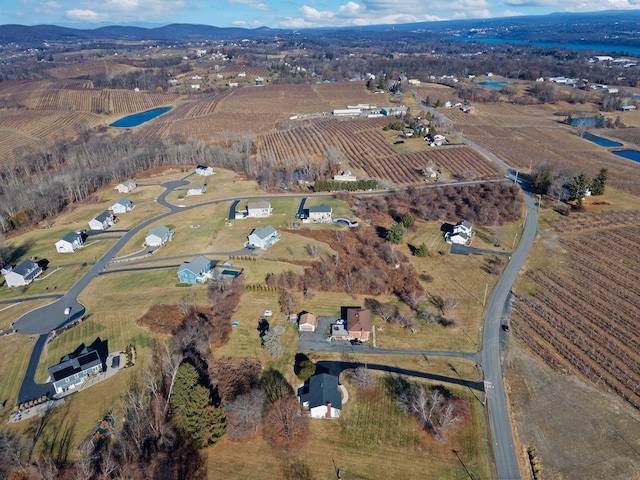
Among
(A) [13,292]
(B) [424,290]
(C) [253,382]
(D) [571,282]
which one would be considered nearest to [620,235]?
(D) [571,282]

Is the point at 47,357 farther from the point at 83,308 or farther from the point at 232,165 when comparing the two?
the point at 232,165

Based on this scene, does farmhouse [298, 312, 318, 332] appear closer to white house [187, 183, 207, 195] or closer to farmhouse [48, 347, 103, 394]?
farmhouse [48, 347, 103, 394]

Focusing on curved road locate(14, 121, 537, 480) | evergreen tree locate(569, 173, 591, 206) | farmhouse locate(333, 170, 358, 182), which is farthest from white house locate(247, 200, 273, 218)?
evergreen tree locate(569, 173, 591, 206)

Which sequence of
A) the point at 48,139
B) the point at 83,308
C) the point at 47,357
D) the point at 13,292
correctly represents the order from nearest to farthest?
the point at 47,357 → the point at 83,308 → the point at 13,292 → the point at 48,139

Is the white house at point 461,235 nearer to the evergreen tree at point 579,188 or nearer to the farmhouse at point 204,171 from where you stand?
the evergreen tree at point 579,188

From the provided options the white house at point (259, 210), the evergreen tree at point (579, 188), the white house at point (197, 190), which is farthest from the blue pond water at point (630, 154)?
the white house at point (197, 190)

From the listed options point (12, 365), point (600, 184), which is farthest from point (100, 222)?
point (600, 184)
